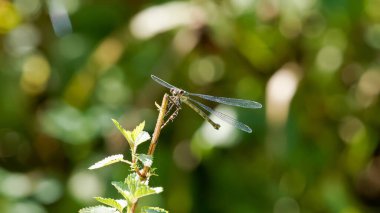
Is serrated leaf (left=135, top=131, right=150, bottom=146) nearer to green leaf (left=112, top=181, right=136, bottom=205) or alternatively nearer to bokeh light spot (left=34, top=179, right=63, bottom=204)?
green leaf (left=112, top=181, right=136, bottom=205)

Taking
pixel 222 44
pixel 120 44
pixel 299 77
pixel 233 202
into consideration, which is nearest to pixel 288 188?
pixel 233 202

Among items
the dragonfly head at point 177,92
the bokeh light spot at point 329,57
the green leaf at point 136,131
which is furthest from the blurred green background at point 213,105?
the green leaf at point 136,131

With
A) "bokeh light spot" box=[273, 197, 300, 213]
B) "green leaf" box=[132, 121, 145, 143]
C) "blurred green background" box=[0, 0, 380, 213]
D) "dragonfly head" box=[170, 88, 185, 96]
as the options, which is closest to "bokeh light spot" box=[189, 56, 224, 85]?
"blurred green background" box=[0, 0, 380, 213]


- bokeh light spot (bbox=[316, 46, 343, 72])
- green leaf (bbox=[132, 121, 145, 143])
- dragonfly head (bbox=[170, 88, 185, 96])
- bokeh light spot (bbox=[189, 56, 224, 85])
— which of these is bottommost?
green leaf (bbox=[132, 121, 145, 143])

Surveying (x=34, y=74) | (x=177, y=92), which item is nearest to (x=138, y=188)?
(x=177, y=92)

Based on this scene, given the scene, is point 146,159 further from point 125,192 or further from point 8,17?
point 8,17

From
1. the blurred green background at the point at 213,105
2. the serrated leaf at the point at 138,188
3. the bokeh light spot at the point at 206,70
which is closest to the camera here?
the serrated leaf at the point at 138,188

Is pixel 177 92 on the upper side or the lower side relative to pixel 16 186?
lower

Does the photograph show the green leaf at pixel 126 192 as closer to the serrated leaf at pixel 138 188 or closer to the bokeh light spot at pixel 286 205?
the serrated leaf at pixel 138 188
